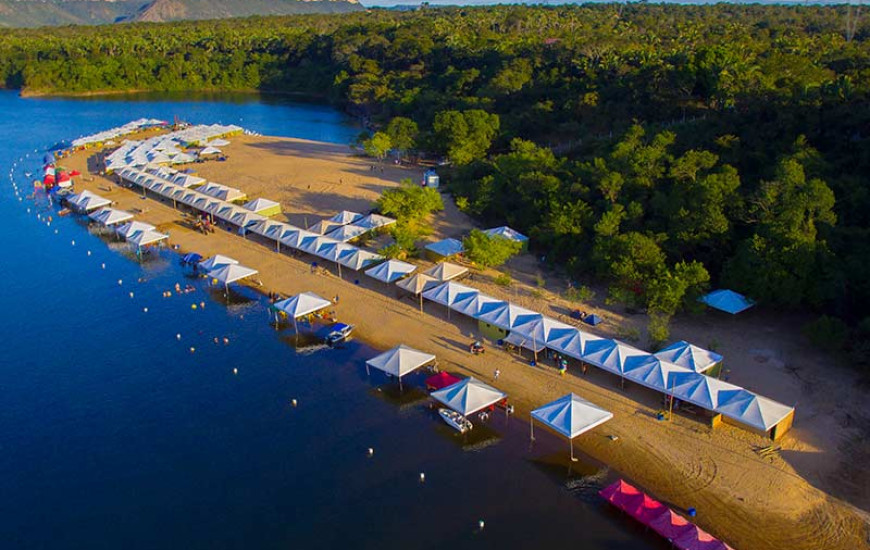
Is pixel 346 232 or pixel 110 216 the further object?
pixel 110 216

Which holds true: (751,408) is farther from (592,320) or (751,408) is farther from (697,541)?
(592,320)

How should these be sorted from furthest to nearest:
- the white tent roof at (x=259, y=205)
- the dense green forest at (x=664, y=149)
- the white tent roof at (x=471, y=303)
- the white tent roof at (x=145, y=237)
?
the white tent roof at (x=259, y=205) < the white tent roof at (x=145, y=237) < the dense green forest at (x=664, y=149) < the white tent roof at (x=471, y=303)

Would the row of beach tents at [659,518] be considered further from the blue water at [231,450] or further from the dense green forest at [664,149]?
the dense green forest at [664,149]

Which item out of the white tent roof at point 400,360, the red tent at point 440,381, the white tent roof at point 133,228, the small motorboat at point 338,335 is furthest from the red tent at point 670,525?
the white tent roof at point 133,228

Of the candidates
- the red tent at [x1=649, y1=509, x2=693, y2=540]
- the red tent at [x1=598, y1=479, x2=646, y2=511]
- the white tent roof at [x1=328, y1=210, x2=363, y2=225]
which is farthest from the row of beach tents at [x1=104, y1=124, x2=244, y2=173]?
the red tent at [x1=649, y1=509, x2=693, y2=540]

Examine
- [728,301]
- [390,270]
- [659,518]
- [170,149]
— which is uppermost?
[728,301]

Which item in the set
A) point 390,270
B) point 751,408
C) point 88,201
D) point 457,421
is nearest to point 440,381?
point 457,421

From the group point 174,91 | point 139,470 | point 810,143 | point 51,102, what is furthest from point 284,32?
point 139,470
